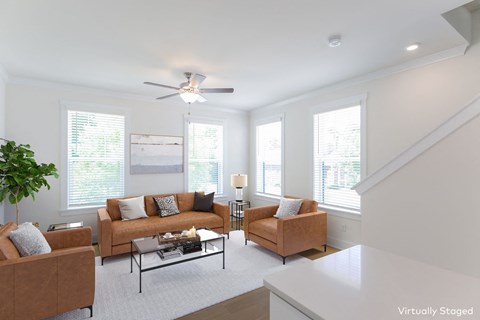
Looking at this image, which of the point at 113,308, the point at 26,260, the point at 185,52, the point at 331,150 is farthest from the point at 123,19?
the point at 331,150

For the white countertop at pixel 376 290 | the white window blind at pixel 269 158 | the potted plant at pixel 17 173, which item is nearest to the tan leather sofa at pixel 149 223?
the potted plant at pixel 17 173

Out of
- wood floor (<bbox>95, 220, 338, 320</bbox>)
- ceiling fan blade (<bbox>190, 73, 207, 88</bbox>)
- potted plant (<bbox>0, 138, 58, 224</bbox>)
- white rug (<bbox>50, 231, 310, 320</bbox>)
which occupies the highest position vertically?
ceiling fan blade (<bbox>190, 73, 207, 88</bbox>)

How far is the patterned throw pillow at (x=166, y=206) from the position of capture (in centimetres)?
431

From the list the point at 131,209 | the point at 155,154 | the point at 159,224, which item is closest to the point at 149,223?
the point at 159,224

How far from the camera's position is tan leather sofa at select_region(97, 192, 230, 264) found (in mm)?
3375

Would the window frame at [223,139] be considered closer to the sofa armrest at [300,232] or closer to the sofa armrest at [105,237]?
the sofa armrest at [105,237]

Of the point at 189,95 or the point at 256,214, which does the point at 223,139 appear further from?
the point at 189,95

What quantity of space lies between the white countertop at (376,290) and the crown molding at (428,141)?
34.8 inches

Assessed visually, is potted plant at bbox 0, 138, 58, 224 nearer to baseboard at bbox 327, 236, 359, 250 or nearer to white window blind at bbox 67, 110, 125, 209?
white window blind at bbox 67, 110, 125, 209

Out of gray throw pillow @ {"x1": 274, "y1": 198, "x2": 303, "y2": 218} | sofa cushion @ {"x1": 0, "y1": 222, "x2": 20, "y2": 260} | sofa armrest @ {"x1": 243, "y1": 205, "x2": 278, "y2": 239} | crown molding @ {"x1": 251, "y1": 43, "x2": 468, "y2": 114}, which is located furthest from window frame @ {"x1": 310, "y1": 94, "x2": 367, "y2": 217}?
sofa cushion @ {"x1": 0, "y1": 222, "x2": 20, "y2": 260}

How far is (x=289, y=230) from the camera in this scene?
338 cm

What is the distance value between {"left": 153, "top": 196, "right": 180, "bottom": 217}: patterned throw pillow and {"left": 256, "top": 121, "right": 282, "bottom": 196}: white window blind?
2.20 metres

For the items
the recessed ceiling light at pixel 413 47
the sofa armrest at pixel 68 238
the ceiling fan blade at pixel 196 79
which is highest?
the recessed ceiling light at pixel 413 47

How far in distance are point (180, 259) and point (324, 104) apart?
3421 millimetres
